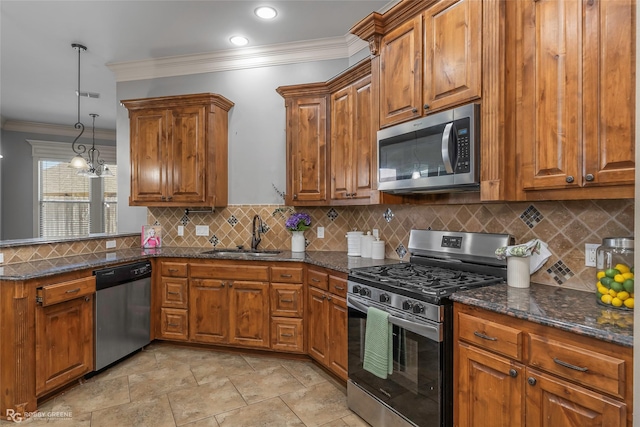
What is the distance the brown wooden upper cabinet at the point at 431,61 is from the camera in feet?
6.45

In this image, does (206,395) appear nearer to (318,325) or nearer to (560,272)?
(318,325)

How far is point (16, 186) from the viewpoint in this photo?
6.29 meters

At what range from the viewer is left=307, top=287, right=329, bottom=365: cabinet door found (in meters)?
2.81

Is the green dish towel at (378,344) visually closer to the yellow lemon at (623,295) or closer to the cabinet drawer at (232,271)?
the yellow lemon at (623,295)

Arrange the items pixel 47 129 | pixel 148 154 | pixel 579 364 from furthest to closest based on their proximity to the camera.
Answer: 1. pixel 47 129
2. pixel 148 154
3. pixel 579 364

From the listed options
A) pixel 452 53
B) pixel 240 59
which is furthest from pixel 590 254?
pixel 240 59

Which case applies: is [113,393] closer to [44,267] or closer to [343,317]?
[44,267]

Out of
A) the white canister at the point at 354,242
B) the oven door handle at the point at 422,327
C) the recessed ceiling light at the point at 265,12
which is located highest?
the recessed ceiling light at the point at 265,12

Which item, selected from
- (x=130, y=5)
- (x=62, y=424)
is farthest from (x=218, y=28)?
(x=62, y=424)

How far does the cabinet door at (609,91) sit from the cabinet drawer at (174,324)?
10.8 feet

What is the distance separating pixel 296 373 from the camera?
295cm

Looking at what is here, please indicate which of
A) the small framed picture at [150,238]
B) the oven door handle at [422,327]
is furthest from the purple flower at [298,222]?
the oven door handle at [422,327]

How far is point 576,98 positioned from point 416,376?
1551mm

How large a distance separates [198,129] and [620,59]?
130 inches
